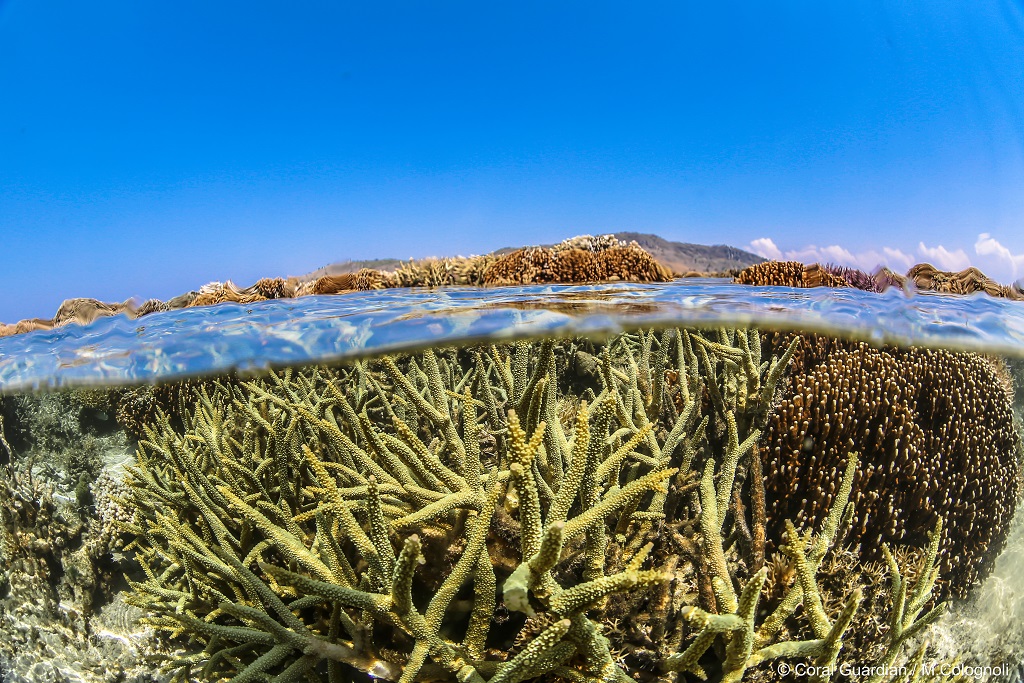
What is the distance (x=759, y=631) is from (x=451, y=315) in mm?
4487

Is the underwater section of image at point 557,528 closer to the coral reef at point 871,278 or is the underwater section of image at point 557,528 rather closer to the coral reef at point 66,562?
the coral reef at point 66,562

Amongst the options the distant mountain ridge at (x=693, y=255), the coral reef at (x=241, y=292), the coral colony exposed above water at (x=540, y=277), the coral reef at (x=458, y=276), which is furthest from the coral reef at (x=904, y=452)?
the coral reef at (x=241, y=292)

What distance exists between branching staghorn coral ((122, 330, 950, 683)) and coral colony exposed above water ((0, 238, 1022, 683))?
0.02 m

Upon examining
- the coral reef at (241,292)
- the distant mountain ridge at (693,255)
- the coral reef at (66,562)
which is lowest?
the coral reef at (66,562)

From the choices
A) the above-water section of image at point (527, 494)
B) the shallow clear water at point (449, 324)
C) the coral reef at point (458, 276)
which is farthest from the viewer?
the coral reef at point (458, 276)

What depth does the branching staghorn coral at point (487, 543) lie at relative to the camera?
2301mm

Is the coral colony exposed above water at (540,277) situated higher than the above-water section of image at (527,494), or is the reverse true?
the coral colony exposed above water at (540,277)

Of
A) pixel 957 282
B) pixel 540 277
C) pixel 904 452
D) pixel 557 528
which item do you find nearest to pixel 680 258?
pixel 540 277

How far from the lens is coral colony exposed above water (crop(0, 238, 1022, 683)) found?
2.49 m

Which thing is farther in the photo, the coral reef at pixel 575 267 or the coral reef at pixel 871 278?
the coral reef at pixel 575 267

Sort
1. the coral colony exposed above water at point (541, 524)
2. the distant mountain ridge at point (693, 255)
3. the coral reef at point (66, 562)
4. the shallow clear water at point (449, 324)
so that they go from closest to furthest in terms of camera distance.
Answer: the coral colony exposed above water at point (541, 524)
the coral reef at point (66, 562)
the shallow clear water at point (449, 324)
the distant mountain ridge at point (693, 255)

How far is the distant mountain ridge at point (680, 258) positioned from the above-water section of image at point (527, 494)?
1901 millimetres

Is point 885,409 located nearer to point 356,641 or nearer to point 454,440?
point 454,440

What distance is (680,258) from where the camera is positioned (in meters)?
9.34
